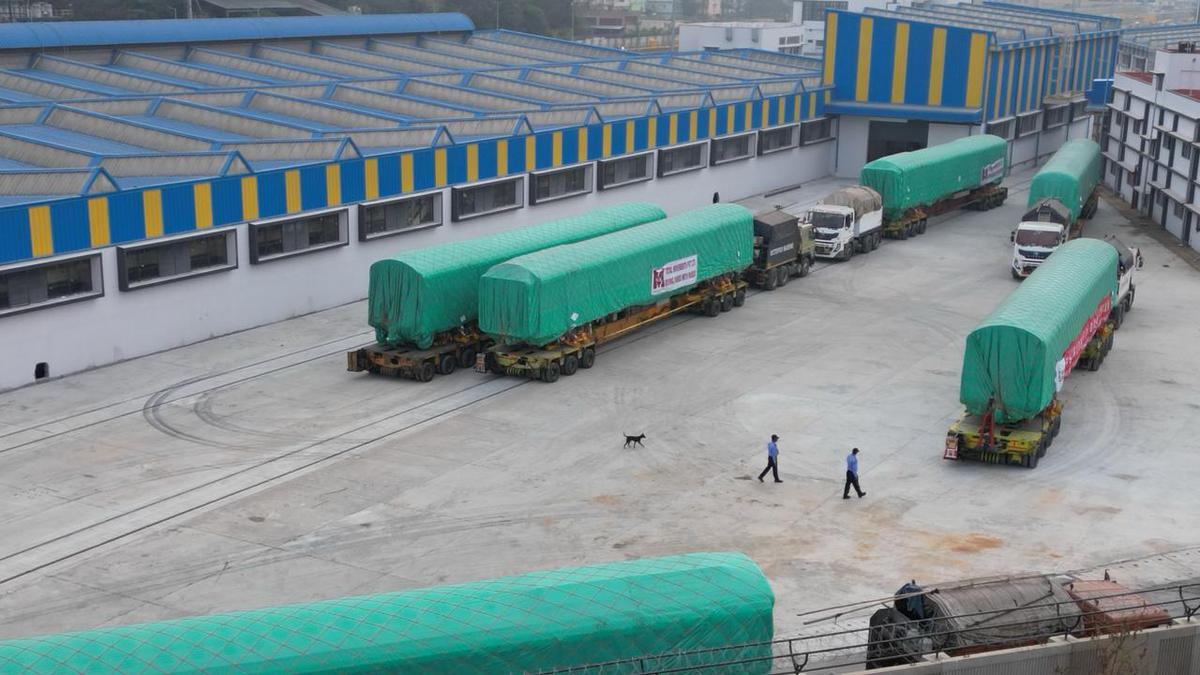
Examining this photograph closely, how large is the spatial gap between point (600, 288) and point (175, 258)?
500 inches

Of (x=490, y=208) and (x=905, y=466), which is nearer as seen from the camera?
(x=905, y=466)

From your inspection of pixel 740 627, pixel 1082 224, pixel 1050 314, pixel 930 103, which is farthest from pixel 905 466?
pixel 930 103

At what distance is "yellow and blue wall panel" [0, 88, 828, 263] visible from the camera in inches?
1458

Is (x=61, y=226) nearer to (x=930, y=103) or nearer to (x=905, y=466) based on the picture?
(x=905, y=466)

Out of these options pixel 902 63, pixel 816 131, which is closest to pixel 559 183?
pixel 816 131

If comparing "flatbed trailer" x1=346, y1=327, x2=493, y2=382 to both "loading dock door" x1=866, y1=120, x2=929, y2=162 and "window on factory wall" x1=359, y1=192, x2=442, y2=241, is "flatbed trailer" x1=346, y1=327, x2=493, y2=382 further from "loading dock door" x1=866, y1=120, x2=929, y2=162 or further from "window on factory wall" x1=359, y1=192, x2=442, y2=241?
"loading dock door" x1=866, y1=120, x2=929, y2=162

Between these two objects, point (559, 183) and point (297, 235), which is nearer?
point (297, 235)

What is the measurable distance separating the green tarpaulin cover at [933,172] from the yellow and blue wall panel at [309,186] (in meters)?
9.32

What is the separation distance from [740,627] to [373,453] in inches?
603

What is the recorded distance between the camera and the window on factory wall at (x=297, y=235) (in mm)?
43406

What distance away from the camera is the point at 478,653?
17.7 meters

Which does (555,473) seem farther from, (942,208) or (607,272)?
(942,208)

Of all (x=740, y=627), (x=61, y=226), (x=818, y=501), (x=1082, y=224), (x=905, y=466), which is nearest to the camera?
(x=740, y=627)

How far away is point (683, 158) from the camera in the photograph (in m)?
63.8
